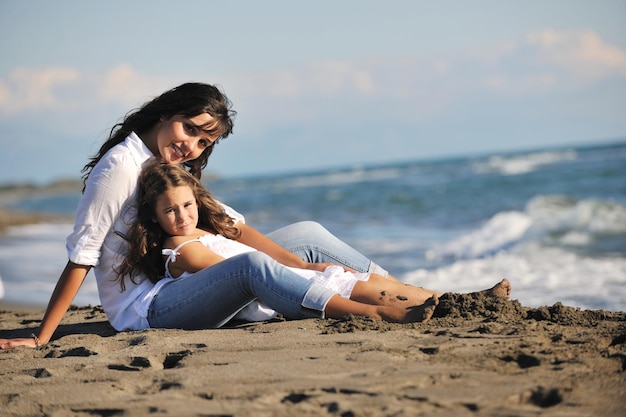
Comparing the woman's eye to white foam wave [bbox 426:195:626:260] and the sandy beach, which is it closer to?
the sandy beach

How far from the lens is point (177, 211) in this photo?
12.7 ft

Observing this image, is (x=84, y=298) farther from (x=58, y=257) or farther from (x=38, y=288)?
(x=58, y=257)

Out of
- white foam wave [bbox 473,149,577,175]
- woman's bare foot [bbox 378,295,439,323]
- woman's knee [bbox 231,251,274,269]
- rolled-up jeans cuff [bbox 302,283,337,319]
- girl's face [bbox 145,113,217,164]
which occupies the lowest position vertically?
woman's bare foot [bbox 378,295,439,323]

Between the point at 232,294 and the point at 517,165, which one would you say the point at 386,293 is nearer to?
the point at 232,294

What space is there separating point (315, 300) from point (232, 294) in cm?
42

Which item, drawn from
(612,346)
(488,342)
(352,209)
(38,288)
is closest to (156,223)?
(488,342)

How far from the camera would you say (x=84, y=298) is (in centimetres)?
640

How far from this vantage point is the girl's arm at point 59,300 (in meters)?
3.80

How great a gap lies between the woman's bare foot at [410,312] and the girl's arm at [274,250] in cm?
64

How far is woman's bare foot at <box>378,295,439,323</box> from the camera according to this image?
3.55 meters

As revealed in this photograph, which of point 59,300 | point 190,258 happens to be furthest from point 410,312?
point 59,300

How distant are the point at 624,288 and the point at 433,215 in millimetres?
7892

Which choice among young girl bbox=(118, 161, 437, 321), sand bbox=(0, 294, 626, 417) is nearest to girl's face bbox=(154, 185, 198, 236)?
young girl bbox=(118, 161, 437, 321)

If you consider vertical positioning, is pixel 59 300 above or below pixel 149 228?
below
